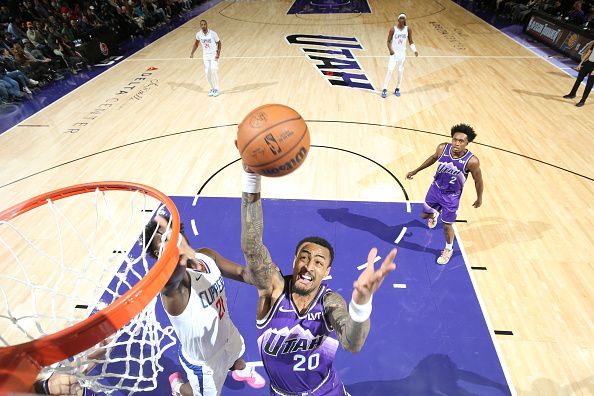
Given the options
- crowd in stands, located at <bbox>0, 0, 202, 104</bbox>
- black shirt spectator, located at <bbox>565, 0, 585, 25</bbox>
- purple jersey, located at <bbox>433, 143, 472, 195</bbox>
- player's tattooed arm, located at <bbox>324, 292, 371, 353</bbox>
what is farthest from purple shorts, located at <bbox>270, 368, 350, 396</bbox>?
black shirt spectator, located at <bbox>565, 0, 585, 25</bbox>

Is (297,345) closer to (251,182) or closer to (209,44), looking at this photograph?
(251,182)

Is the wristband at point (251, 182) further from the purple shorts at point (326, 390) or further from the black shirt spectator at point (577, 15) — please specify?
the black shirt spectator at point (577, 15)

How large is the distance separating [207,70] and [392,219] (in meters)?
6.08

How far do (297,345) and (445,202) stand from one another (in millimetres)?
2859

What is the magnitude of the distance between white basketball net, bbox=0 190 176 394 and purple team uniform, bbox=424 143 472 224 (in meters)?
3.19

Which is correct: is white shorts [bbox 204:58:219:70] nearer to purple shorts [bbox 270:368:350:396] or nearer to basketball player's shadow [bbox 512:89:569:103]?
basketball player's shadow [bbox 512:89:569:103]

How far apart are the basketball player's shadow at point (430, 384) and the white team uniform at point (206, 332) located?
1.18m

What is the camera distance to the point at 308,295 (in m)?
2.15

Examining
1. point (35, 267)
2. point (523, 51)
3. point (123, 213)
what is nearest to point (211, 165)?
point (123, 213)

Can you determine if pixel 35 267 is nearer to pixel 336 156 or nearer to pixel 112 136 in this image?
pixel 112 136

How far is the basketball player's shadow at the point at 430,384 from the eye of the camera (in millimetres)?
3238

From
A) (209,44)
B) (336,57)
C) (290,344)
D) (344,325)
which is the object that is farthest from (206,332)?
(336,57)

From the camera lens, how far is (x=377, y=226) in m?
5.00

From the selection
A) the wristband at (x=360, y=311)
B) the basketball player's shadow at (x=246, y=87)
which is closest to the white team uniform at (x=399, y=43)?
the basketball player's shadow at (x=246, y=87)
